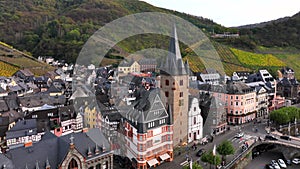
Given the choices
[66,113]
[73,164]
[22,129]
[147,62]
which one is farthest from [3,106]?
[147,62]

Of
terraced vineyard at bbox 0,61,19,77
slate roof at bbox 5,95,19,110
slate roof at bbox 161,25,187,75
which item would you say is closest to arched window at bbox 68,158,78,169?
slate roof at bbox 161,25,187,75

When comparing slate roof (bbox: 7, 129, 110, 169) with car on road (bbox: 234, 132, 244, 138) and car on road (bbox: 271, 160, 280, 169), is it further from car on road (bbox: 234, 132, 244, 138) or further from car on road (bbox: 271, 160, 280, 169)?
A: car on road (bbox: 234, 132, 244, 138)

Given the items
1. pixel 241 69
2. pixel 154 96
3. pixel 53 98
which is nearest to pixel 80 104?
pixel 53 98

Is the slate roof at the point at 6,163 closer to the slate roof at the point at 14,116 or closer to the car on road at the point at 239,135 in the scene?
the slate roof at the point at 14,116

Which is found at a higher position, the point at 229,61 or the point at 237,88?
the point at 229,61

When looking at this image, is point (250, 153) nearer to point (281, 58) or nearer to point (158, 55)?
point (158, 55)

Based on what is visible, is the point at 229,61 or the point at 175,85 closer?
the point at 175,85

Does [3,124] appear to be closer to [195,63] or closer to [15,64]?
[195,63]
